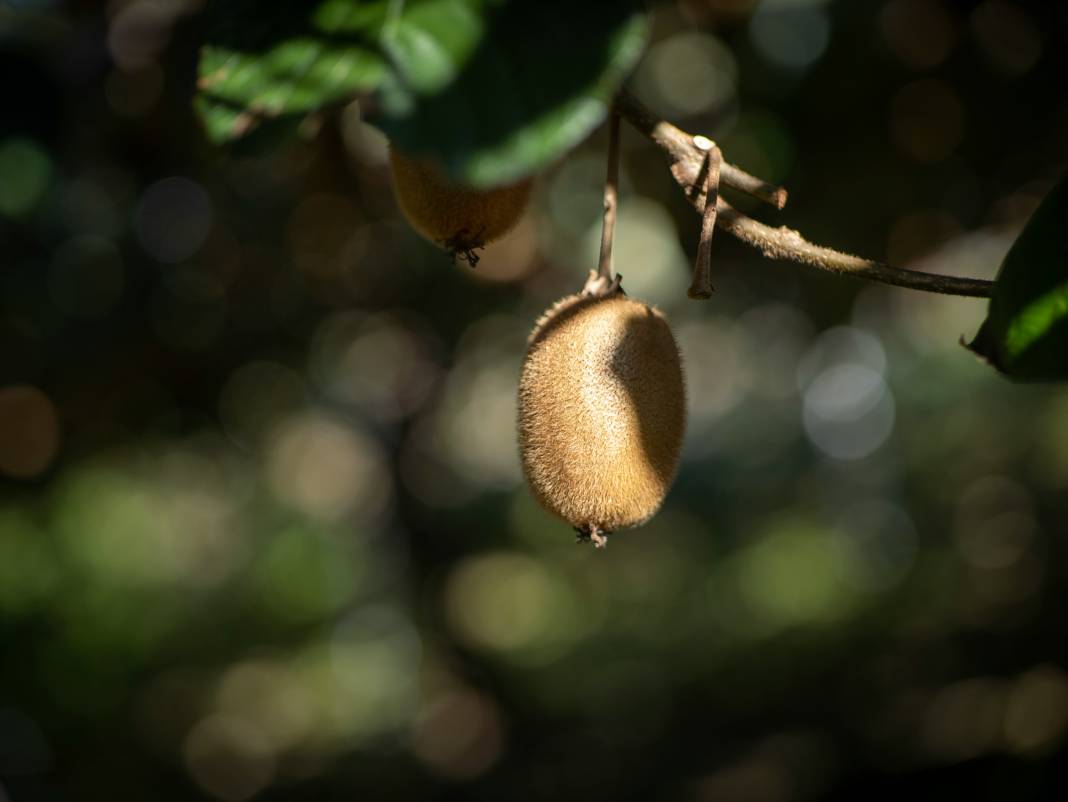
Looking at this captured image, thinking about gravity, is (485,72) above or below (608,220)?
above

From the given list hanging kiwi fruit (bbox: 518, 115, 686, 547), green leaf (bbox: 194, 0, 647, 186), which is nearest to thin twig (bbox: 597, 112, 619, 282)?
hanging kiwi fruit (bbox: 518, 115, 686, 547)

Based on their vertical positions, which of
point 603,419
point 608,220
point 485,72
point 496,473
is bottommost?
point 496,473

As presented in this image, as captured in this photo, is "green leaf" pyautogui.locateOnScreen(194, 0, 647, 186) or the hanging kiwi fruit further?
the hanging kiwi fruit

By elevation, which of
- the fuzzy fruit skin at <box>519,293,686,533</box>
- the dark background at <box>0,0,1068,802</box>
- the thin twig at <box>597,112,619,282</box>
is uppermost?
the thin twig at <box>597,112,619,282</box>

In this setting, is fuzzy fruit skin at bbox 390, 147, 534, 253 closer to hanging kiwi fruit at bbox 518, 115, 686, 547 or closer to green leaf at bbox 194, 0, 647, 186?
hanging kiwi fruit at bbox 518, 115, 686, 547

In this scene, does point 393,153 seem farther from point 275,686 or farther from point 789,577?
point 789,577

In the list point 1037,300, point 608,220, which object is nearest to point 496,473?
point 608,220

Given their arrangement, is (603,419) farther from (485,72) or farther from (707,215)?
(485,72)
